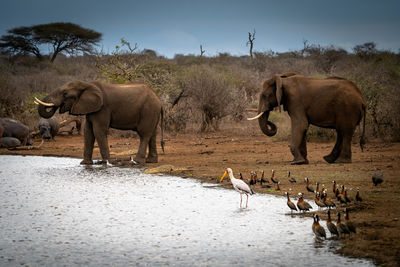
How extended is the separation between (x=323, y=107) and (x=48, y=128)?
12701 millimetres

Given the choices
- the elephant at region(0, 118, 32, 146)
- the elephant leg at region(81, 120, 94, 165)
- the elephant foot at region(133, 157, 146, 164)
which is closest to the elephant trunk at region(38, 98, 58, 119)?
the elephant leg at region(81, 120, 94, 165)

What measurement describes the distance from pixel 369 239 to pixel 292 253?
1.08m

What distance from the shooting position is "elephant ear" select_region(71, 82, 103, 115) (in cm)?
1519

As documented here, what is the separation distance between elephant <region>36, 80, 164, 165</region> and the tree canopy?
113ft

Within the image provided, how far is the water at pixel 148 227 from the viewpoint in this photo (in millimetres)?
6523

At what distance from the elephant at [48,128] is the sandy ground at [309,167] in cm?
35

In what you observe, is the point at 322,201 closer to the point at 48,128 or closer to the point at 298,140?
the point at 298,140

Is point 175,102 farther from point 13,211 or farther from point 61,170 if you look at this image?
point 13,211

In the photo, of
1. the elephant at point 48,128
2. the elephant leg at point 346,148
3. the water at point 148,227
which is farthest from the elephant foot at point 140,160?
the elephant at point 48,128

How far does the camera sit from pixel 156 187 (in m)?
11.8

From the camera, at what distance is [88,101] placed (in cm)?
1525

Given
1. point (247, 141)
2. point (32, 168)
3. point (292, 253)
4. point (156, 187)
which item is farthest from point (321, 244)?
point (247, 141)

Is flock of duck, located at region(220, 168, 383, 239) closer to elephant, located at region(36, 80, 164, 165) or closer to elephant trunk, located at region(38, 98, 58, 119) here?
elephant, located at region(36, 80, 164, 165)

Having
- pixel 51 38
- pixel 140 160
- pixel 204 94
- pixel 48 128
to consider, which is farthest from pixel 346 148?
pixel 51 38
